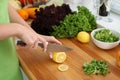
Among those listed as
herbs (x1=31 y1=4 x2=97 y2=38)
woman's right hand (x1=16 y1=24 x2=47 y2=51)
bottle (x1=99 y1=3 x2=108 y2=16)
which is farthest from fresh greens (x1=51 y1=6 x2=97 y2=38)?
woman's right hand (x1=16 y1=24 x2=47 y2=51)

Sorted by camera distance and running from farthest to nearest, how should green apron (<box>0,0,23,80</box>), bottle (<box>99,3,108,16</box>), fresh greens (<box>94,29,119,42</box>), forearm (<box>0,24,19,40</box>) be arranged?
bottle (<box>99,3,108,16</box>)
fresh greens (<box>94,29,119,42</box>)
green apron (<box>0,0,23,80</box>)
forearm (<box>0,24,19,40</box>)

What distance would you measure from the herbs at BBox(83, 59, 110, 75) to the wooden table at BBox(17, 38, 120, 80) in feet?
0.05

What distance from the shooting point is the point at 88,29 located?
1.04 m

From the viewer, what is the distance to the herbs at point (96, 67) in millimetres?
787

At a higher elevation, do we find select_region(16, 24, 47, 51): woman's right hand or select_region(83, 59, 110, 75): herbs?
select_region(16, 24, 47, 51): woman's right hand

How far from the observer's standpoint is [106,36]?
0.93 m

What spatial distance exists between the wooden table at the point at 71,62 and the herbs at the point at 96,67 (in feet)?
0.05

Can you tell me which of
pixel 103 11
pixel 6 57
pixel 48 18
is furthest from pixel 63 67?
pixel 103 11

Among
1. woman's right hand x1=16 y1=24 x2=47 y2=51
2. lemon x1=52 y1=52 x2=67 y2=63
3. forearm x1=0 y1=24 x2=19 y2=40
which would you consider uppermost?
forearm x1=0 y1=24 x2=19 y2=40

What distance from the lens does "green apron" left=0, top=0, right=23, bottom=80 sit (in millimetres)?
749

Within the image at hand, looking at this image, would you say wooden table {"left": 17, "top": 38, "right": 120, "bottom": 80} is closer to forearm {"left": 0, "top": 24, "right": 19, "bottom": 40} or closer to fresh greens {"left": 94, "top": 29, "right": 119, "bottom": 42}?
fresh greens {"left": 94, "top": 29, "right": 119, "bottom": 42}

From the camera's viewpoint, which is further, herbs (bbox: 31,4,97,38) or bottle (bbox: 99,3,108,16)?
bottle (bbox: 99,3,108,16)

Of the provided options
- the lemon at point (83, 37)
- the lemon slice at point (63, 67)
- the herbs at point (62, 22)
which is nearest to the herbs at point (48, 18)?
the herbs at point (62, 22)

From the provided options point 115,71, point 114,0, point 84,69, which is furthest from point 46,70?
point 114,0
